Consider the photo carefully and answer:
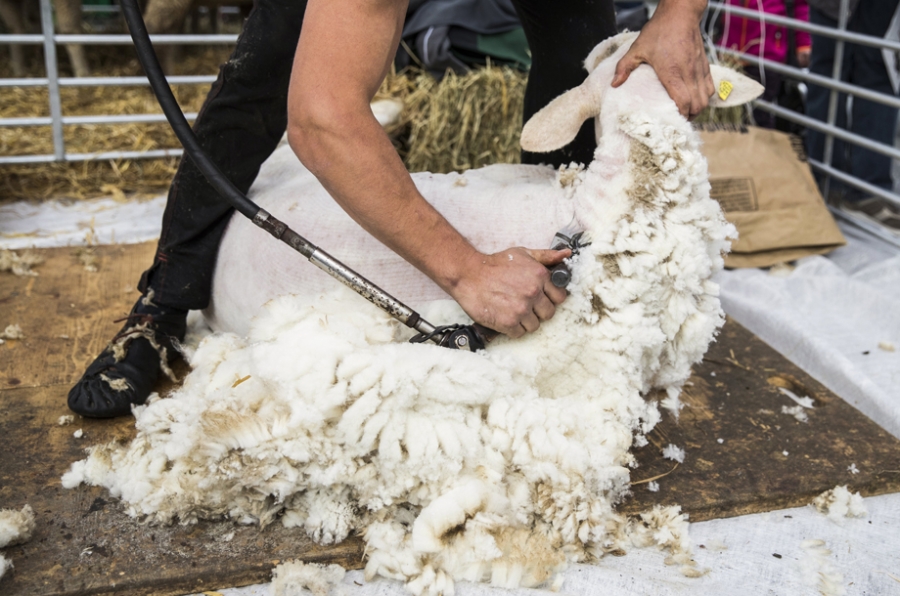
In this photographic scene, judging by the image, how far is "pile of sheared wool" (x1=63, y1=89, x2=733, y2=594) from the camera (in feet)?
4.32

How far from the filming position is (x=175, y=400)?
148cm

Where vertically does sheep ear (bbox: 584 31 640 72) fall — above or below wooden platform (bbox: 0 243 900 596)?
above

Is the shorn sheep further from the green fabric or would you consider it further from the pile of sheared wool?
the green fabric

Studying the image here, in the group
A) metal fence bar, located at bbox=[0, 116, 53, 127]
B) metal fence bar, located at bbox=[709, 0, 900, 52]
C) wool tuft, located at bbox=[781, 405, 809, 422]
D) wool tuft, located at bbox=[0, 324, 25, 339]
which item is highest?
metal fence bar, located at bbox=[709, 0, 900, 52]

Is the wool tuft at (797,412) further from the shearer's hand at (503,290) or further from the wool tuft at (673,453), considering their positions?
the shearer's hand at (503,290)

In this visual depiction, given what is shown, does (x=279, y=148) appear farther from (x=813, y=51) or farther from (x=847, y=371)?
(x=813, y=51)

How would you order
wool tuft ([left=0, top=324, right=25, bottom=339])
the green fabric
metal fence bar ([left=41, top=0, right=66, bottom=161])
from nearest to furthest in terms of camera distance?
wool tuft ([left=0, top=324, right=25, bottom=339]) < metal fence bar ([left=41, top=0, right=66, bottom=161]) < the green fabric

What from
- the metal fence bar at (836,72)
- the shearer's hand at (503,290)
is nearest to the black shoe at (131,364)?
the shearer's hand at (503,290)

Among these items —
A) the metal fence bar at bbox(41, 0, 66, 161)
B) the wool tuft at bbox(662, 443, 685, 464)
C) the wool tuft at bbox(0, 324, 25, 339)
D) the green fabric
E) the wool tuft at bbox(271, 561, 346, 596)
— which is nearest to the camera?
the wool tuft at bbox(271, 561, 346, 596)

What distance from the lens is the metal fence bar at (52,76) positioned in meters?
3.05

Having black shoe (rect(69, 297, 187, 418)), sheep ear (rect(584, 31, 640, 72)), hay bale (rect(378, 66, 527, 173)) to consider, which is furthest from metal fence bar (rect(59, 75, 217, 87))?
sheep ear (rect(584, 31, 640, 72))

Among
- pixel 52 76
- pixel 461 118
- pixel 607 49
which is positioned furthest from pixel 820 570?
pixel 52 76

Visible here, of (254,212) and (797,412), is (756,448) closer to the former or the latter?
(797,412)

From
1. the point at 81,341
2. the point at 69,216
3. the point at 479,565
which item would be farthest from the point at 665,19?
the point at 69,216
